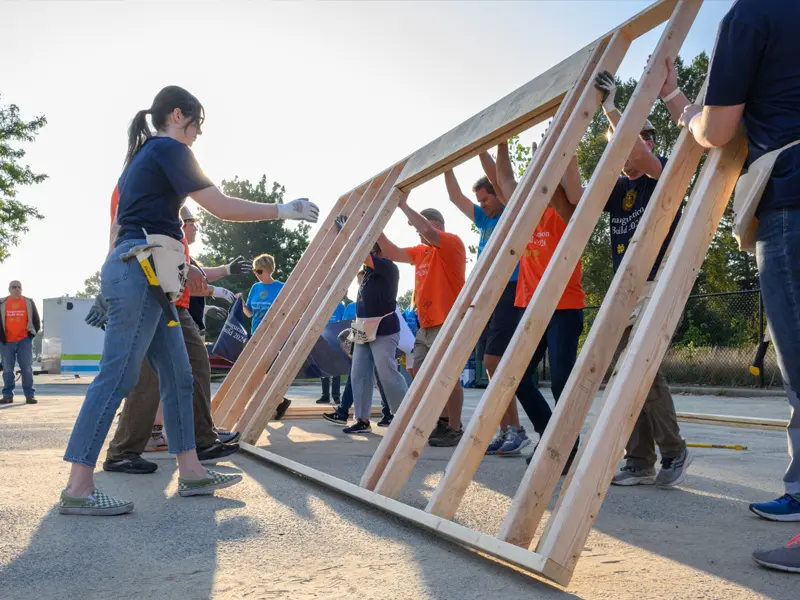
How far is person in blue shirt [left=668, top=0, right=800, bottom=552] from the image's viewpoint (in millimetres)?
2457

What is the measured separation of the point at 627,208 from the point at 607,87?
0.76m

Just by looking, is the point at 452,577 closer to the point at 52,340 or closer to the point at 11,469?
the point at 11,469

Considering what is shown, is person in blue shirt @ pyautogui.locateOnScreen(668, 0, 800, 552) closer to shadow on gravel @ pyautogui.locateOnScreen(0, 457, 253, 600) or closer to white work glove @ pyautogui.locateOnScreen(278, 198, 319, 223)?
shadow on gravel @ pyautogui.locateOnScreen(0, 457, 253, 600)

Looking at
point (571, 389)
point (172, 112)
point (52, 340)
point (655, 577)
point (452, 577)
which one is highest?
point (172, 112)

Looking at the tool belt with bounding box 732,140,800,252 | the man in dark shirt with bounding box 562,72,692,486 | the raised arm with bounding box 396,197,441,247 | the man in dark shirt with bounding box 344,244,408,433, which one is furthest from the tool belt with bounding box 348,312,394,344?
the tool belt with bounding box 732,140,800,252

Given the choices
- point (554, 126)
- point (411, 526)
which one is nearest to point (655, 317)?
point (411, 526)

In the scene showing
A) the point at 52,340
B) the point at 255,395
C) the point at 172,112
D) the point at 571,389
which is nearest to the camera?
the point at 571,389

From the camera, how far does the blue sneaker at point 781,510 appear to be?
9.72 ft

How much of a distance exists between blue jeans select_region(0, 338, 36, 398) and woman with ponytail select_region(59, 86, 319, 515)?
7.89 metres

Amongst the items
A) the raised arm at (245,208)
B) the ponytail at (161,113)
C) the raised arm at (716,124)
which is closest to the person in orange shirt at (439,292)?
the raised arm at (245,208)

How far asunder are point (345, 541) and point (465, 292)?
57.2 inches

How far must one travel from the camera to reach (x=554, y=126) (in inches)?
149

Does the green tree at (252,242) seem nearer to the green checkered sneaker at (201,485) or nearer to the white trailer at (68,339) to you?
the white trailer at (68,339)

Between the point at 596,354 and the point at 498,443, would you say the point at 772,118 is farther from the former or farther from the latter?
the point at 498,443
